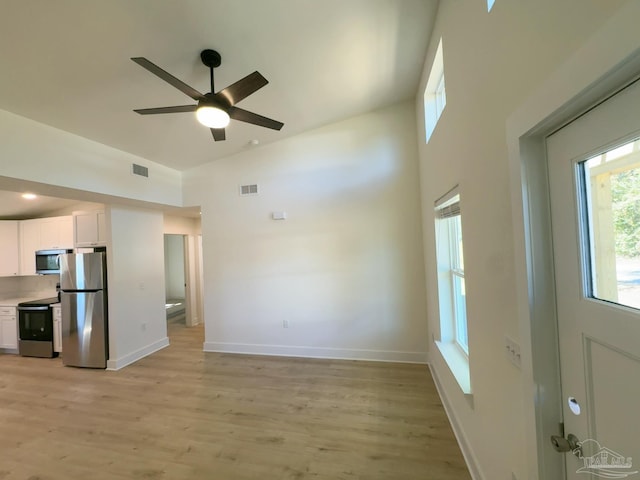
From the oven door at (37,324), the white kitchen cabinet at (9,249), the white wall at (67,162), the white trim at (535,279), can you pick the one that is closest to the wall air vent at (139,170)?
the white wall at (67,162)

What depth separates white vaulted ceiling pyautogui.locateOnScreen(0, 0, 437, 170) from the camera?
177cm

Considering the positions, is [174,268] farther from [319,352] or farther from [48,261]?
[319,352]

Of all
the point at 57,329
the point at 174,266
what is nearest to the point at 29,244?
the point at 57,329

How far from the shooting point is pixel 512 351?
1.25 metres

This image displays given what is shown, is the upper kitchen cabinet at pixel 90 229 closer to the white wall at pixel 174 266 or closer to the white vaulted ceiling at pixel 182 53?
the white vaulted ceiling at pixel 182 53

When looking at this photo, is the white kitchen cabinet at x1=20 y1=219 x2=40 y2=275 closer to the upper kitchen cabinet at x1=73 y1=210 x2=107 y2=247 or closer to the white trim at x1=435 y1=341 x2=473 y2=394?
the upper kitchen cabinet at x1=73 y1=210 x2=107 y2=247

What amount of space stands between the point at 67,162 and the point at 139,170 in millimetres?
955

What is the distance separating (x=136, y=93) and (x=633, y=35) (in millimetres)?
3161

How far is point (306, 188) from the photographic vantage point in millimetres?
4102

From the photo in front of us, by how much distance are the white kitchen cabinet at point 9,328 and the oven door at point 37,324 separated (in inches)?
8.7

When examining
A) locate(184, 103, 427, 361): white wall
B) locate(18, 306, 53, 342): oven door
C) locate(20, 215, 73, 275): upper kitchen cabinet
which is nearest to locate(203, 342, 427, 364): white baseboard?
locate(184, 103, 427, 361): white wall

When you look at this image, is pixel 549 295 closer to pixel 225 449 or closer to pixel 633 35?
pixel 633 35

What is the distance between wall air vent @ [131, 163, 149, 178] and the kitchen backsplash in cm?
324

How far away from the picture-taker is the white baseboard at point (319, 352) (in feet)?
12.3
